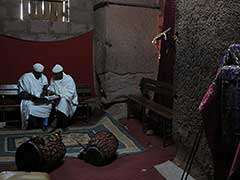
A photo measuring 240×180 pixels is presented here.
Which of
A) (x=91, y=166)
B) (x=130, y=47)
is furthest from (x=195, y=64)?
(x=130, y=47)

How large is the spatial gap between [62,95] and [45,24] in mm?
1878

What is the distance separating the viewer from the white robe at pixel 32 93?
6207mm

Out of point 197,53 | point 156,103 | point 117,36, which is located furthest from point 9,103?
point 197,53

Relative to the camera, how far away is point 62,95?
21.3 feet

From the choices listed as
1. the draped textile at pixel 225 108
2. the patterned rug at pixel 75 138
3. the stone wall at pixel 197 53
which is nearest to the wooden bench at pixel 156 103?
the patterned rug at pixel 75 138

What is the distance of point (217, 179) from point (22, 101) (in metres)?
4.43

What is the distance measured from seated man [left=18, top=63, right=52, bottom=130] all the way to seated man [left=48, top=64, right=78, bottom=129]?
18 cm

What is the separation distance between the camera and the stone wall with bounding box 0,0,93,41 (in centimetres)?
695

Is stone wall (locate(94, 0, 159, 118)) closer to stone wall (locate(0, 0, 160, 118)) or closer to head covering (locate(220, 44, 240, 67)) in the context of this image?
stone wall (locate(0, 0, 160, 118))

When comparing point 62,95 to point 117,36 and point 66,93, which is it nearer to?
point 66,93

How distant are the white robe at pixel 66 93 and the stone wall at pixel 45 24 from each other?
50.0 inches

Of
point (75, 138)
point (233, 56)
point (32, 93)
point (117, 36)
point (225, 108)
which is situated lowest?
point (75, 138)

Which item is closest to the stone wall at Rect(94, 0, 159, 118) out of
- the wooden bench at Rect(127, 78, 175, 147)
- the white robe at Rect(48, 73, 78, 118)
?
the wooden bench at Rect(127, 78, 175, 147)

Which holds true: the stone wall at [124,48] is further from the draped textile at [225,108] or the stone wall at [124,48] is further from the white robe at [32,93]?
the draped textile at [225,108]
